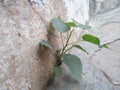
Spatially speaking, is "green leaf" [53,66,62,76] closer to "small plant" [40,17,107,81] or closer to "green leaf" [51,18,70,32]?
"small plant" [40,17,107,81]

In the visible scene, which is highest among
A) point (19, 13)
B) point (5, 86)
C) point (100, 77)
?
point (19, 13)

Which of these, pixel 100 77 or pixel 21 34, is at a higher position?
pixel 21 34

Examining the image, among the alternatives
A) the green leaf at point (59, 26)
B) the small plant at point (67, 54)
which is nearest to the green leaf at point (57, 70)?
the small plant at point (67, 54)

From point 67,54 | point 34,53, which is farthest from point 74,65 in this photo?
point 34,53

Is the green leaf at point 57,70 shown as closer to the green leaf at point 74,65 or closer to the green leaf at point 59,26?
the green leaf at point 74,65

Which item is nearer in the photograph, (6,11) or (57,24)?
(6,11)

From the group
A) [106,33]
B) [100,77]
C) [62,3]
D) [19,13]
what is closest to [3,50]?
[19,13]

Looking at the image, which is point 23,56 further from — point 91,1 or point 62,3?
point 91,1
